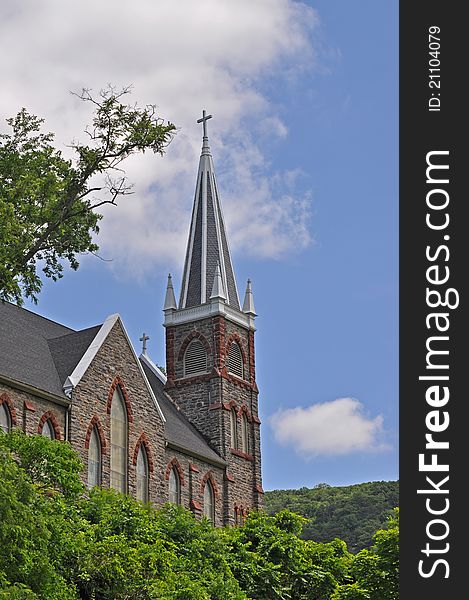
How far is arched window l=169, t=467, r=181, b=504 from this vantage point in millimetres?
43844

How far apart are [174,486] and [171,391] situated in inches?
286

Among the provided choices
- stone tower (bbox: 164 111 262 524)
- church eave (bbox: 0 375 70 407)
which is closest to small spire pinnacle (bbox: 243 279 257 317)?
stone tower (bbox: 164 111 262 524)

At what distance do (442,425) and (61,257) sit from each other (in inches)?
704

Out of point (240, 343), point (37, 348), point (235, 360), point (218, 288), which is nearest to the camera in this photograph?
point (37, 348)

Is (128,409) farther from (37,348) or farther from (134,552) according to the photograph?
(134,552)

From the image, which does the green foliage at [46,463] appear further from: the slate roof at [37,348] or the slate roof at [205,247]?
the slate roof at [205,247]

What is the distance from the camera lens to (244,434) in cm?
5075

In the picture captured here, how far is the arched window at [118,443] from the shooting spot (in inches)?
1553

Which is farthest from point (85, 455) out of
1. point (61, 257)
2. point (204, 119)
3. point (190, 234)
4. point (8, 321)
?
point (204, 119)

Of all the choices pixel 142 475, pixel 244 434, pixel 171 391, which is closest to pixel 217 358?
pixel 171 391

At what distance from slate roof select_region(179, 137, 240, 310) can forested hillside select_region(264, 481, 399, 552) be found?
11.7 metres

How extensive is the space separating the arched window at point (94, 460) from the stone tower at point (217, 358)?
1057 cm

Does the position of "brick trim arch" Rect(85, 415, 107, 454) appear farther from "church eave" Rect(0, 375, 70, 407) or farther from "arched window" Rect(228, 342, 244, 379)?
"arched window" Rect(228, 342, 244, 379)

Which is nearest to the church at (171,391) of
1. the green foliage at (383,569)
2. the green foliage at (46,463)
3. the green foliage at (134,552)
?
the green foliage at (134,552)
